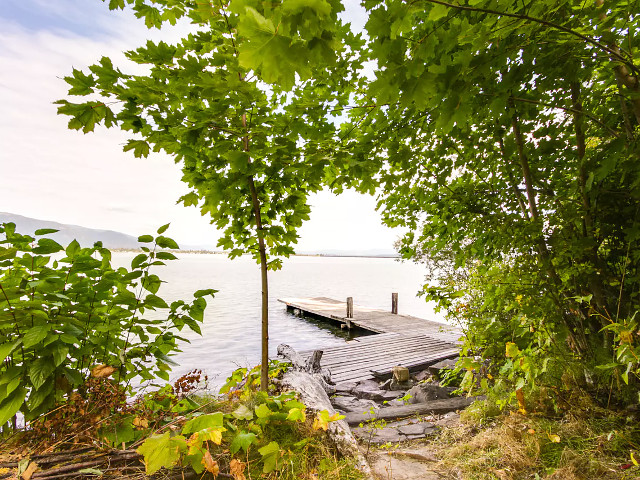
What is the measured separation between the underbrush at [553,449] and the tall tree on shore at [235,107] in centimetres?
Result: 209

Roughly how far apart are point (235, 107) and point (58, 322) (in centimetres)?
188

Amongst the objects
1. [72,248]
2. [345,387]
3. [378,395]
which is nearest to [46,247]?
[72,248]

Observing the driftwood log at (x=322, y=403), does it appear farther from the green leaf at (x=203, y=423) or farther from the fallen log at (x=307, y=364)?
the green leaf at (x=203, y=423)

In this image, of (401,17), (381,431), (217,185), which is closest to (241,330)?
(381,431)

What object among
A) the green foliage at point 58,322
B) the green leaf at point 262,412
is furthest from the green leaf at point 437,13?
the green leaf at point 262,412

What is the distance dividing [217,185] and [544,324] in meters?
3.36

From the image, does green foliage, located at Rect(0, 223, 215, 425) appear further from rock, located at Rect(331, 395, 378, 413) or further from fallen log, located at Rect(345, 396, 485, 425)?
rock, located at Rect(331, 395, 378, 413)

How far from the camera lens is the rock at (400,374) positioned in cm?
850

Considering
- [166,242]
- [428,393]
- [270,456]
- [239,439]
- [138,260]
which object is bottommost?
[428,393]

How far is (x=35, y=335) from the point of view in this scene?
1565mm

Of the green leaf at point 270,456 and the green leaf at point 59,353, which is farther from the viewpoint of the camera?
the green leaf at point 270,456

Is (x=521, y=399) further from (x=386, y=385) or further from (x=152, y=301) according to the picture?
(x=386, y=385)

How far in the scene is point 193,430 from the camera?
1.59 m

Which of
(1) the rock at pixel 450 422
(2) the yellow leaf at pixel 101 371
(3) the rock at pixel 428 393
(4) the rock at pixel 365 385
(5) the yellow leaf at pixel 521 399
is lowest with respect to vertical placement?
(4) the rock at pixel 365 385
